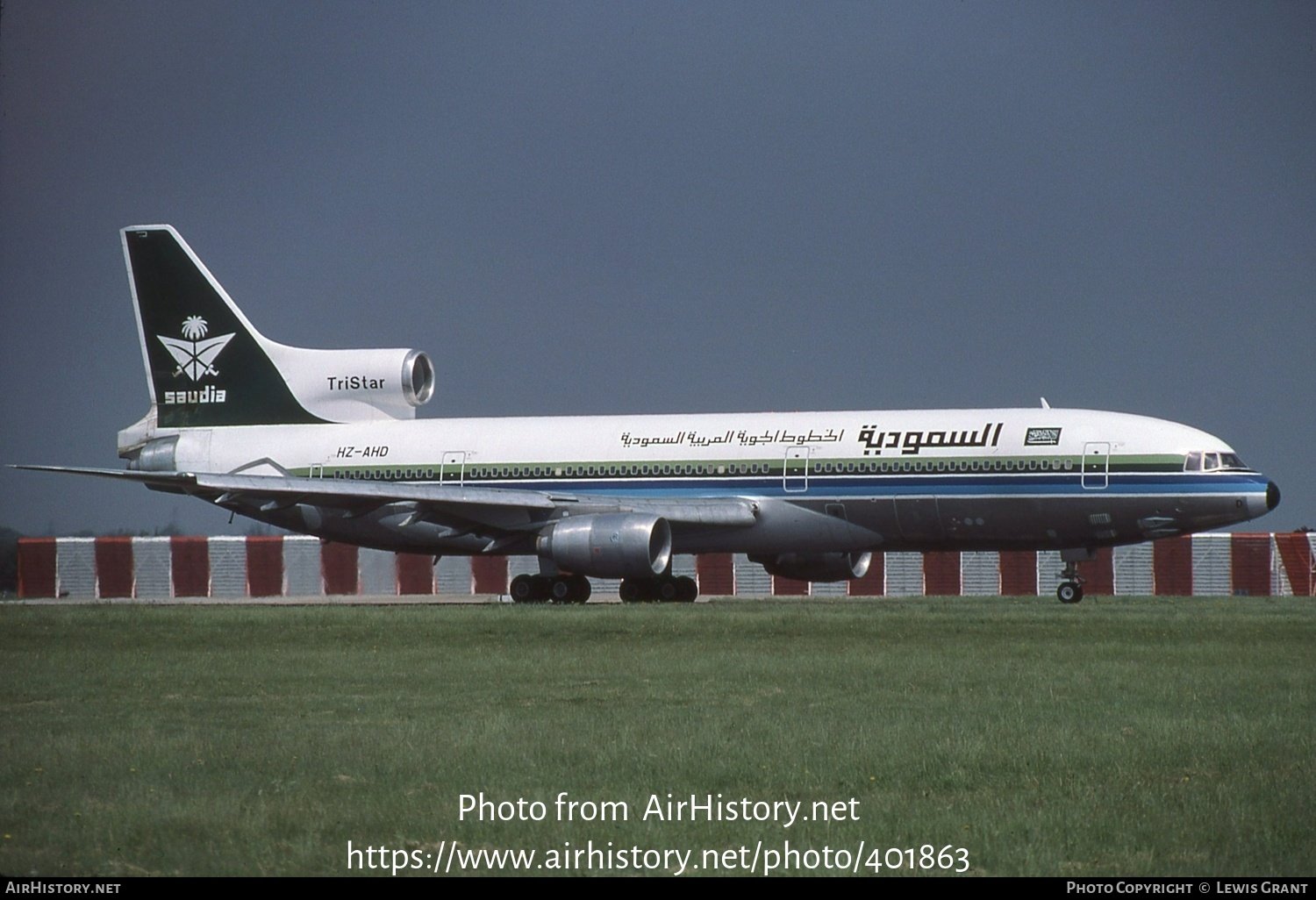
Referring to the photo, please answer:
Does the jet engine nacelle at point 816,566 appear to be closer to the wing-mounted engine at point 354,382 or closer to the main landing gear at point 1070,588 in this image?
the main landing gear at point 1070,588

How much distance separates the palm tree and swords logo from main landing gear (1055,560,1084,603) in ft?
71.1

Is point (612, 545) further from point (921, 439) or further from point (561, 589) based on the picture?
point (921, 439)

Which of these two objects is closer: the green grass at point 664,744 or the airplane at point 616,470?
the green grass at point 664,744

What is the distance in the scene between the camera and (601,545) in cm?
3272

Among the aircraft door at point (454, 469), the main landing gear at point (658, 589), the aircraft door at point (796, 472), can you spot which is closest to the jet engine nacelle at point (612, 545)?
the aircraft door at point (796, 472)

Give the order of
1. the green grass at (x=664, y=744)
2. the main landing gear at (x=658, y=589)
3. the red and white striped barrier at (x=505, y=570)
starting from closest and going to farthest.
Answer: the green grass at (x=664, y=744) < the main landing gear at (x=658, y=589) < the red and white striped barrier at (x=505, y=570)

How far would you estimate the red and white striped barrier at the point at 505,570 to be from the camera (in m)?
46.1

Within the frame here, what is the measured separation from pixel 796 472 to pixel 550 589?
249 inches

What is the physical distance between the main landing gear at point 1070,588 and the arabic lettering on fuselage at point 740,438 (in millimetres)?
5747

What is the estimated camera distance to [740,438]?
3512 cm
